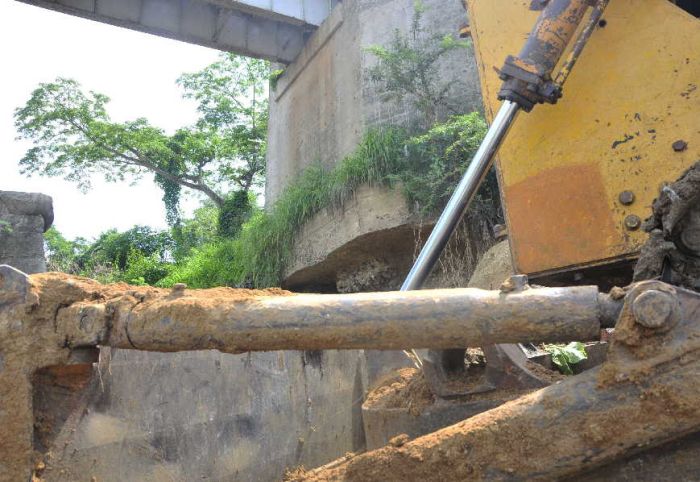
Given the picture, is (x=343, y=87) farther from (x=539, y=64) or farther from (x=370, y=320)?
(x=370, y=320)

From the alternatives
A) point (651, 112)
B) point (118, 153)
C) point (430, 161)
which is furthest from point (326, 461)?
point (118, 153)

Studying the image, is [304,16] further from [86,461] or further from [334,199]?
[86,461]

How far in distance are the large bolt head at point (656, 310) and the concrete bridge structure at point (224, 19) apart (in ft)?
35.0

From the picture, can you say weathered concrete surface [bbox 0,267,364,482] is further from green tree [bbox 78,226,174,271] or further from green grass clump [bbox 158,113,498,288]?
green tree [bbox 78,226,174,271]

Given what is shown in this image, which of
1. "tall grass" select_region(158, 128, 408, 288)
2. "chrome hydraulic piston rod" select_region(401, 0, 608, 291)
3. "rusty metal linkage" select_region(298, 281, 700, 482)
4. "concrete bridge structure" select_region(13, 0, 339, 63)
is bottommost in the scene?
"rusty metal linkage" select_region(298, 281, 700, 482)

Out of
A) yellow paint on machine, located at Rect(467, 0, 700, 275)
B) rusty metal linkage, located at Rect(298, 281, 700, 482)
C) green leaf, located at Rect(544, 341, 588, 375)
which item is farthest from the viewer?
green leaf, located at Rect(544, 341, 588, 375)

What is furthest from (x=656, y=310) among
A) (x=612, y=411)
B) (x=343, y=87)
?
(x=343, y=87)

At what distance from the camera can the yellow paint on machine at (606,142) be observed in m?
2.47

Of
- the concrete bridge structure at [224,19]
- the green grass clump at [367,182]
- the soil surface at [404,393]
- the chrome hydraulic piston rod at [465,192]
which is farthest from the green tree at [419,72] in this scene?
the soil surface at [404,393]

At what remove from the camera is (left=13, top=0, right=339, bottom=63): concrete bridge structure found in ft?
36.3

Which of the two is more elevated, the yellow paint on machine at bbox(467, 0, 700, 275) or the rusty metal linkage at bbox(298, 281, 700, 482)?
the yellow paint on machine at bbox(467, 0, 700, 275)

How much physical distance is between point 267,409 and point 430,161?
6348 millimetres

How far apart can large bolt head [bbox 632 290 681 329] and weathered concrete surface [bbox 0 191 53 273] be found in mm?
5566

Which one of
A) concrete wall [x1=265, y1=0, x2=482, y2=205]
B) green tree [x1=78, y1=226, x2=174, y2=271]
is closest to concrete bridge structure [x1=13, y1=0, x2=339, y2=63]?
concrete wall [x1=265, y1=0, x2=482, y2=205]
